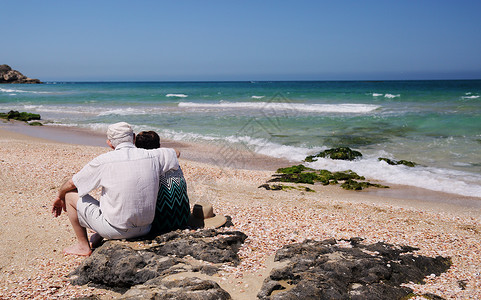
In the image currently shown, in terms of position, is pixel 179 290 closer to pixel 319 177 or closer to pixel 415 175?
pixel 319 177

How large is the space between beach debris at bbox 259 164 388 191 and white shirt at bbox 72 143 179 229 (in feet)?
15.5

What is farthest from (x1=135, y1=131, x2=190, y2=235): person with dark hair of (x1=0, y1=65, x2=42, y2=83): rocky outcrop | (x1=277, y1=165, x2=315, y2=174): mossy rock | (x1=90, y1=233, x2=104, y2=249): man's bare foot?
(x1=0, y1=65, x2=42, y2=83): rocky outcrop

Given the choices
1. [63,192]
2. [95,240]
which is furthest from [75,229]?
[63,192]

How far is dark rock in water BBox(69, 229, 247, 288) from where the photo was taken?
11.1 ft

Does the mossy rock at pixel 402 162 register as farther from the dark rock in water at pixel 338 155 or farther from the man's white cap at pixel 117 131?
the man's white cap at pixel 117 131

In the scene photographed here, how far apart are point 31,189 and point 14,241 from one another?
96.2 inches

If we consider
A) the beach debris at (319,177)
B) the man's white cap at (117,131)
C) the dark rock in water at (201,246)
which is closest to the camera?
the dark rock in water at (201,246)

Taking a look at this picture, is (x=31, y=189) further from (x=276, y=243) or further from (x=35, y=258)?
(x=276, y=243)

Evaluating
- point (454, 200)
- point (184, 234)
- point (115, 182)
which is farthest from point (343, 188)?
point (115, 182)

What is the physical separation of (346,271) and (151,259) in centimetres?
170

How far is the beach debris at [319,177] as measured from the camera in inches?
349

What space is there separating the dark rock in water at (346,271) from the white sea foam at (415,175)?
504 centimetres

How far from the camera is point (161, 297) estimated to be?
282 centimetres

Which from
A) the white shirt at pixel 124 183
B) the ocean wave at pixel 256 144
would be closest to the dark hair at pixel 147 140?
the white shirt at pixel 124 183
